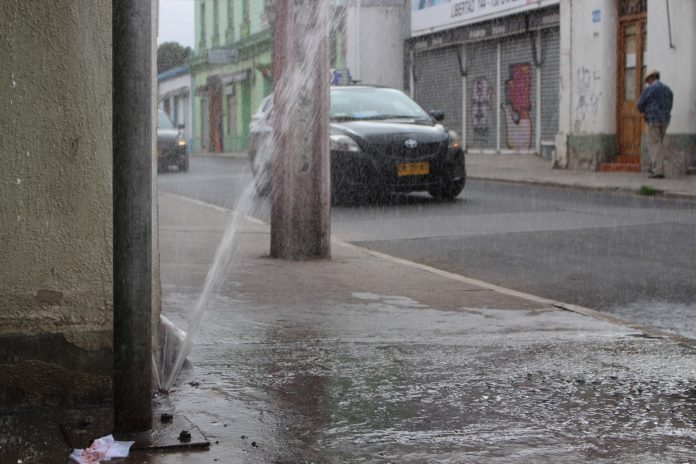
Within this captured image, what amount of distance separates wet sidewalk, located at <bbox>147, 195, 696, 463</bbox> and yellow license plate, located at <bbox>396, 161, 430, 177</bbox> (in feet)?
22.7

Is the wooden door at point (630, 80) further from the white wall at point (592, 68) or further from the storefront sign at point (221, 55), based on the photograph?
the storefront sign at point (221, 55)

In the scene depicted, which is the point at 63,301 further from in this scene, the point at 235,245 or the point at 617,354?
the point at 235,245

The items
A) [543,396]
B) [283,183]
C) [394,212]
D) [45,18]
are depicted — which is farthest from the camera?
[394,212]

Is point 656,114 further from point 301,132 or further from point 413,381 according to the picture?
point 413,381

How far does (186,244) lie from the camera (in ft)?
32.4

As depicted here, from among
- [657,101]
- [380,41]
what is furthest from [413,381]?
[380,41]

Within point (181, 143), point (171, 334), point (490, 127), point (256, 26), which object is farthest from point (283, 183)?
point (256, 26)

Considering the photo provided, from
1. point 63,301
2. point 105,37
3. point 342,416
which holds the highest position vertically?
point 105,37

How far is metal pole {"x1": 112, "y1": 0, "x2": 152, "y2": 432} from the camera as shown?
3594mm

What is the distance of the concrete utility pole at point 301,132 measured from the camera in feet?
27.2

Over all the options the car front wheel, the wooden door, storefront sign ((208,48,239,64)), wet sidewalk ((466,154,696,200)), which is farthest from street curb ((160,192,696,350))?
storefront sign ((208,48,239,64))

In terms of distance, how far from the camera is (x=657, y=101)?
18.7 meters

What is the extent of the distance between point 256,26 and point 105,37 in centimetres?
4495

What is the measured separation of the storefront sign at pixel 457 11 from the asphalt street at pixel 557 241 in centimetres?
1110
